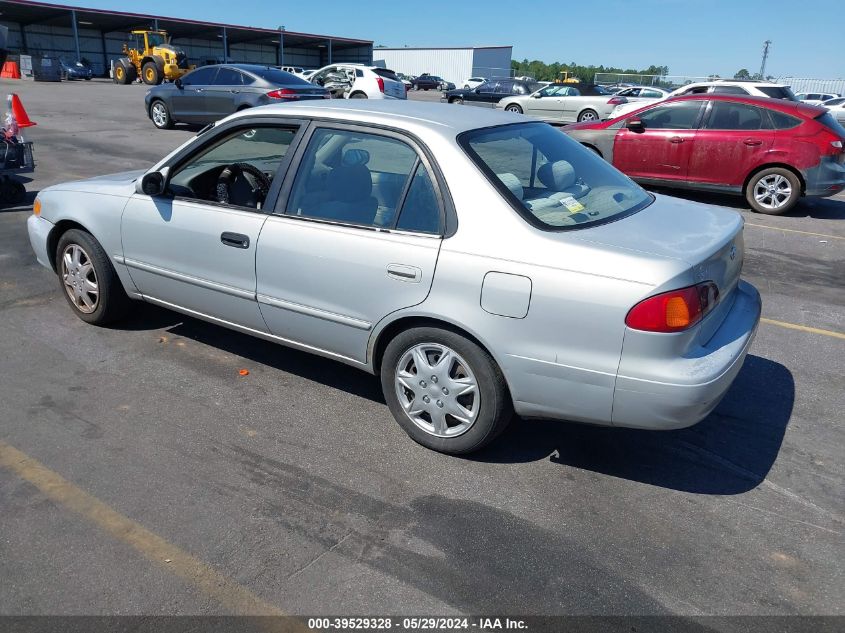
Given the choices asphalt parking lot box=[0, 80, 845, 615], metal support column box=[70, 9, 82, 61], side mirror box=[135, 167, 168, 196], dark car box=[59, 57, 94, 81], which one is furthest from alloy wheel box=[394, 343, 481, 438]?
metal support column box=[70, 9, 82, 61]

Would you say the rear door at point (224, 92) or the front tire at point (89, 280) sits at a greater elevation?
the rear door at point (224, 92)

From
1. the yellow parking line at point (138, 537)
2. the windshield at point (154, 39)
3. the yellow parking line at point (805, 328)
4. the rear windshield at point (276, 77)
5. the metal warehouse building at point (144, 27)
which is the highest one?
the metal warehouse building at point (144, 27)

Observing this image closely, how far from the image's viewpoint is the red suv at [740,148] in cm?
972

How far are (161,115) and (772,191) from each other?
1463 cm

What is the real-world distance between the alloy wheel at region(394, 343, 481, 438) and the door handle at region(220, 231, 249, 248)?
120 cm

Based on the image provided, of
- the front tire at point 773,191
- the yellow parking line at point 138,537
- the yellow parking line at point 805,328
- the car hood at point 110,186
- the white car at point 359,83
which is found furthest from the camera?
the white car at point 359,83

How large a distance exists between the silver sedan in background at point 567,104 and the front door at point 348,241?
18908 mm

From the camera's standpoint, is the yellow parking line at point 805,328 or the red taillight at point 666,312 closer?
the red taillight at point 666,312

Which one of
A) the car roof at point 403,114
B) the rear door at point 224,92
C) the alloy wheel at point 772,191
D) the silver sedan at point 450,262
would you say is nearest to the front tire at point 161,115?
the rear door at point 224,92

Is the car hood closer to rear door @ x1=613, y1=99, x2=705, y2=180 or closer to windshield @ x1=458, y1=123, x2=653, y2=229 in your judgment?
windshield @ x1=458, y1=123, x2=653, y2=229

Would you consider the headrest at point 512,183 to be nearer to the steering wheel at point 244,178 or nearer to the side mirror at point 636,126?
the steering wheel at point 244,178

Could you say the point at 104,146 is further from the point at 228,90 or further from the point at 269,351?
the point at 269,351

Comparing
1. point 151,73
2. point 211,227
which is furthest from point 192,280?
point 151,73

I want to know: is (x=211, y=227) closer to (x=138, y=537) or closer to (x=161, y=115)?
(x=138, y=537)
